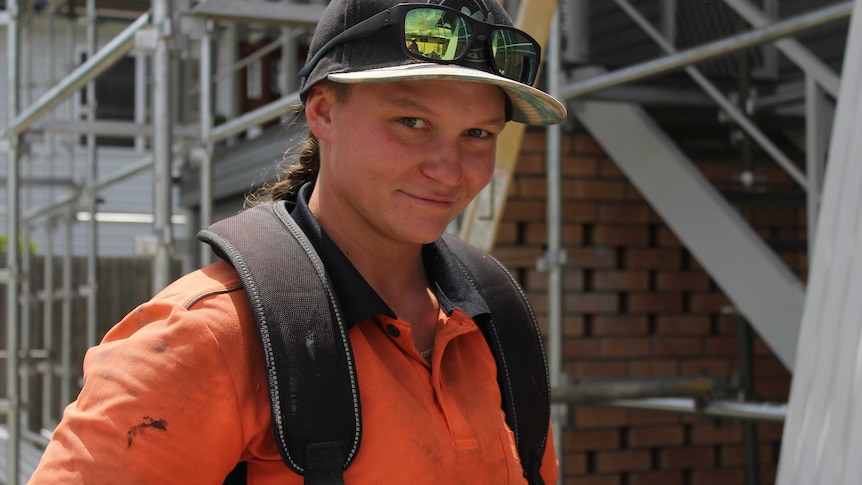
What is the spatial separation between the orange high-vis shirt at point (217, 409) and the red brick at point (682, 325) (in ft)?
13.0

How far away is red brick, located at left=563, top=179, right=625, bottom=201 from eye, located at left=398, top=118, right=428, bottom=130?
3.66 m

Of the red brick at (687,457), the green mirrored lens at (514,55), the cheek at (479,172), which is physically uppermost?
the green mirrored lens at (514,55)

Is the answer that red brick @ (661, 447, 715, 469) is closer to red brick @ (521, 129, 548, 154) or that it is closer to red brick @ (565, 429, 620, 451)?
red brick @ (565, 429, 620, 451)

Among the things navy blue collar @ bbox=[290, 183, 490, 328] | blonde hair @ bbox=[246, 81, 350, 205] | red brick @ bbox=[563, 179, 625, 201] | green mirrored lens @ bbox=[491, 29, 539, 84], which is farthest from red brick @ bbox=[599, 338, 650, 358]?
green mirrored lens @ bbox=[491, 29, 539, 84]

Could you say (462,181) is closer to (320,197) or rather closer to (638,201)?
(320,197)

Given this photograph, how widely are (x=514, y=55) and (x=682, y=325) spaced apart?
4.07 meters

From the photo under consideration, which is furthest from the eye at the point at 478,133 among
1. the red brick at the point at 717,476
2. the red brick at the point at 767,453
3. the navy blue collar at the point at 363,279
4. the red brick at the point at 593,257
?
the red brick at the point at 767,453

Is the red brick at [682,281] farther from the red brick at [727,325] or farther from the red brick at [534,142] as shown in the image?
the red brick at [534,142]

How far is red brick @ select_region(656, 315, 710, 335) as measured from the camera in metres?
5.51

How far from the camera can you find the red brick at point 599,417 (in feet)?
17.3

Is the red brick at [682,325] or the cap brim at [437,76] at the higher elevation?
the cap brim at [437,76]

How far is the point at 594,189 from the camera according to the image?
209 inches

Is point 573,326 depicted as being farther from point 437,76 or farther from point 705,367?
point 437,76

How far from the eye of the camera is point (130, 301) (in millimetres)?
9578
